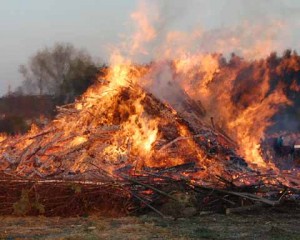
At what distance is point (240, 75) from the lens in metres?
20.7

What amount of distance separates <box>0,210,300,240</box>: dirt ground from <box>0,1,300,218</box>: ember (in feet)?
1.15

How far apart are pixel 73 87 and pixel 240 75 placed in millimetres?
19138

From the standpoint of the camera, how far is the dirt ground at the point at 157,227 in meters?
8.76

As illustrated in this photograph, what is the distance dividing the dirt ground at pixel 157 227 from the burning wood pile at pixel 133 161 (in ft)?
1.05

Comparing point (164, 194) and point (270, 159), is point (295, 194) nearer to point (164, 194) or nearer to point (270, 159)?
point (164, 194)

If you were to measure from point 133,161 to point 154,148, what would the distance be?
3.04 ft

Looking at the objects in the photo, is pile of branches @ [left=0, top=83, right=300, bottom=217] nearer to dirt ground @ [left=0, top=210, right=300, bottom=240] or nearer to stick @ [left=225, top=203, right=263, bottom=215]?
stick @ [left=225, top=203, right=263, bottom=215]

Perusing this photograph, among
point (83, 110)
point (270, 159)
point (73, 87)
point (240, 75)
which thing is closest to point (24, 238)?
point (83, 110)

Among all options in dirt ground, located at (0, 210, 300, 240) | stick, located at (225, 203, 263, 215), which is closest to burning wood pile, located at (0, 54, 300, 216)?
stick, located at (225, 203, 263, 215)

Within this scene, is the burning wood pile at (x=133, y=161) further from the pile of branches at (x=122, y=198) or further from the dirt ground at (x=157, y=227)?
the dirt ground at (x=157, y=227)

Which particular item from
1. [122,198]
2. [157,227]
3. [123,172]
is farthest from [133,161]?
[157,227]

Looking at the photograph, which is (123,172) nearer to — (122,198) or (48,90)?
(122,198)

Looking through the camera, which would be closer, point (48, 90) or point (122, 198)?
point (122, 198)

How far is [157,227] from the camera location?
31.2 feet
